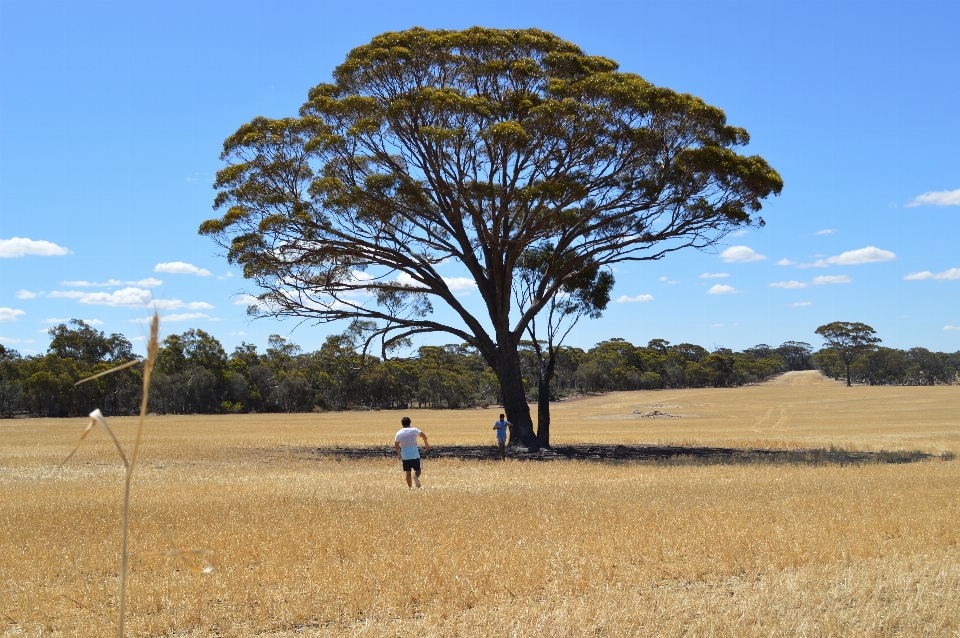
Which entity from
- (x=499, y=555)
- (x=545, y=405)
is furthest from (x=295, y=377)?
(x=499, y=555)

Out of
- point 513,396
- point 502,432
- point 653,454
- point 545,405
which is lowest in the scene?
point 653,454

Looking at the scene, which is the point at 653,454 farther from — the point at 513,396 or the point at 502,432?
the point at 502,432

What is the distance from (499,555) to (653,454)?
19.6 meters

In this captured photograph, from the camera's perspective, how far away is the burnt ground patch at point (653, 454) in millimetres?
24219

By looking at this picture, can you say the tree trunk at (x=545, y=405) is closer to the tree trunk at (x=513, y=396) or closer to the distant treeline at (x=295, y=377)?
the tree trunk at (x=513, y=396)

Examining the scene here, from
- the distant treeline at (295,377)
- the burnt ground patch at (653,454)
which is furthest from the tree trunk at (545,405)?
the distant treeline at (295,377)

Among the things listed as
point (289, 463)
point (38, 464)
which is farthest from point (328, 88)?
point (38, 464)

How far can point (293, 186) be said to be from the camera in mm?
28406

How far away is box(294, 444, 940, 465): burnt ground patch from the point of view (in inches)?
953

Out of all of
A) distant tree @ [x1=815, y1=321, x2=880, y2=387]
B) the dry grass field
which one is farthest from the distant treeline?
the dry grass field

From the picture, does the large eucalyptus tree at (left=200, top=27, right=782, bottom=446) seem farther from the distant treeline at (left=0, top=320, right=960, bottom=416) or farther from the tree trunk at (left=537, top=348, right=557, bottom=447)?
the distant treeline at (left=0, top=320, right=960, bottom=416)

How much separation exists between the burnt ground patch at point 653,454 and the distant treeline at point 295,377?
4059 cm

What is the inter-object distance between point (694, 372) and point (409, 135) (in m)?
113

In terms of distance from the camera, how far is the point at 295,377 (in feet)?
324
